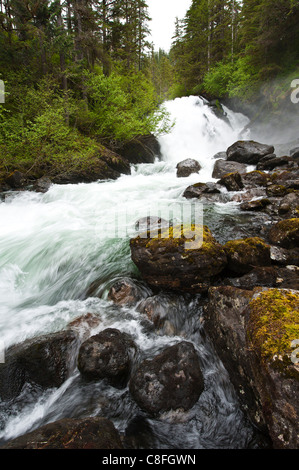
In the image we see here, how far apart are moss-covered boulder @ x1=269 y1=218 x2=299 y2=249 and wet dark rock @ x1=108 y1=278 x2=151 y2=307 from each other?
3189 millimetres

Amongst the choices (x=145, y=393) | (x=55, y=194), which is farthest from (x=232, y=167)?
(x=145, y=393)

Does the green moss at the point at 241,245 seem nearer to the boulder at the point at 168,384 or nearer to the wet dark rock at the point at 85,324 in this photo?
the boulder at the point at 168,384

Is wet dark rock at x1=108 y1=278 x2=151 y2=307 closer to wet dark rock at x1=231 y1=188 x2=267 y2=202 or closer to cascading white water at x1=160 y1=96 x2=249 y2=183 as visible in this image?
wet dark rock at x1=231 y1=188 x2=267 y2=202

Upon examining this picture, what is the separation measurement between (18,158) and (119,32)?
719 inches

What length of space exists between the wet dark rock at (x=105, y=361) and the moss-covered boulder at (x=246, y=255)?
2.44 meters

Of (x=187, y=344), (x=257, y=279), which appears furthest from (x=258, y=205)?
(x=187, y=344)

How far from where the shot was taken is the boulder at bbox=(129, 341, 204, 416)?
2.34 metres

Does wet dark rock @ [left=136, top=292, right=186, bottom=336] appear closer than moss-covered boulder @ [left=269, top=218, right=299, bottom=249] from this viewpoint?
Yes

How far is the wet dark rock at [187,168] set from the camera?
13.3 m

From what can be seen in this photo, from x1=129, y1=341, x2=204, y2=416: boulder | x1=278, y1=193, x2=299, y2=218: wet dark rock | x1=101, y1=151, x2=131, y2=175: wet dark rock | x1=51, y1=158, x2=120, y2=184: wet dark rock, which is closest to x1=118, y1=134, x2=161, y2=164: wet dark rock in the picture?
x1=101, y1=151, x2=131, y2=175: wet dark rock

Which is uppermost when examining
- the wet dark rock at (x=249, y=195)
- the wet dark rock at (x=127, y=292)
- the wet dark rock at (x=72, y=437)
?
the wet dark rock at (x=249, y=195)

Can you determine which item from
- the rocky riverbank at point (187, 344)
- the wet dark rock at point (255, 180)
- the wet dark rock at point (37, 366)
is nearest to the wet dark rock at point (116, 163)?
the wet dark rock at point (255, 180)

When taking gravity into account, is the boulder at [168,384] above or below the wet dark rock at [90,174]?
below

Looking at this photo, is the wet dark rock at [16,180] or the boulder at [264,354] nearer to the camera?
the boulder at [264,354]
